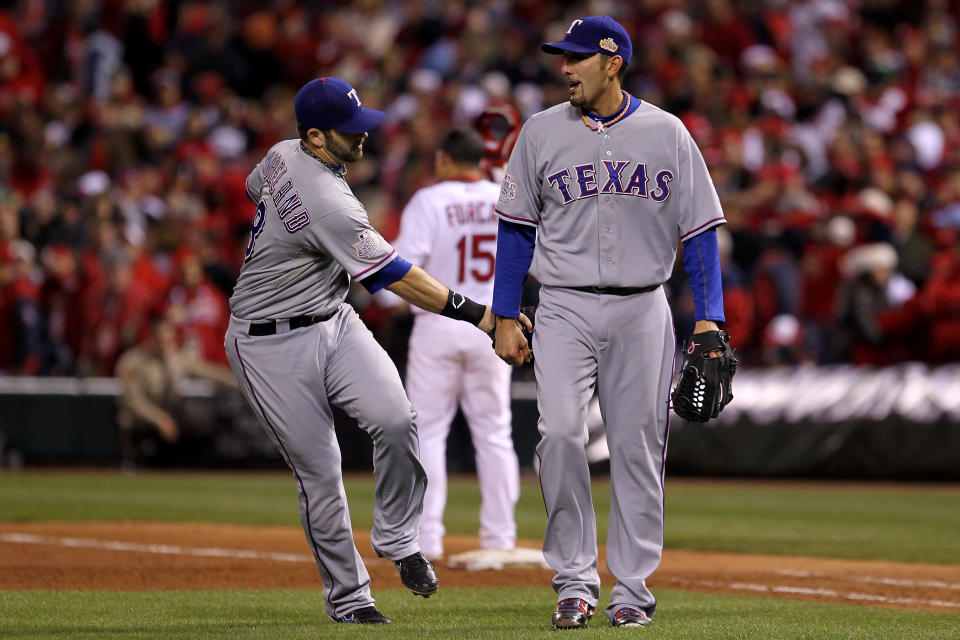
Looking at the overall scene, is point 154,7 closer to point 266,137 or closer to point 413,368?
point 266,137

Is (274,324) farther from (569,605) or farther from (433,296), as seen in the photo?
(569,605)

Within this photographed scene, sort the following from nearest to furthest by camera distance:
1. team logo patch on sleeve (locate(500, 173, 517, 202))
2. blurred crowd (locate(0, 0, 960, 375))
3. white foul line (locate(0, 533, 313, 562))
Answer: team logo patch on sleeve (locate(500, 173, 517, 202)), white foul line (locate(0, 533, 313, 562)), blurred crowd (locate(0, 0, 960, 375))

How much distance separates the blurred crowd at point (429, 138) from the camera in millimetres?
15453

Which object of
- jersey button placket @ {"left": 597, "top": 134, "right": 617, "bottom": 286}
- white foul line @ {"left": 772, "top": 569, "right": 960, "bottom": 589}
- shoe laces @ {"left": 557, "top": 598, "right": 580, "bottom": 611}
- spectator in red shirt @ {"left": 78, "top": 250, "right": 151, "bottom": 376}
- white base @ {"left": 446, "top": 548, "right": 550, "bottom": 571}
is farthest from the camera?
spectator in red shirt @ {"left": 78, "top": 250, "right": 151, "bottom": 376}

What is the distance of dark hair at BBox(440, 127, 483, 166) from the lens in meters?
8.77

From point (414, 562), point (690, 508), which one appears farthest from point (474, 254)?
point (690, 508)

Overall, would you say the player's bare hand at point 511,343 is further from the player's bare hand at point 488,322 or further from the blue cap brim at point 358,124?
the blue cap brim at point 358,124

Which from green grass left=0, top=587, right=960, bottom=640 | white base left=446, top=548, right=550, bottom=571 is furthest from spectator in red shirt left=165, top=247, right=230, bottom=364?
green grass left=0, top=587, right=960, bottom=640

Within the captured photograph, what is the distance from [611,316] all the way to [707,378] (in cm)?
46

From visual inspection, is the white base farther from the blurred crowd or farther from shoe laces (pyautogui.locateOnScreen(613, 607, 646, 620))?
the blurred crowd

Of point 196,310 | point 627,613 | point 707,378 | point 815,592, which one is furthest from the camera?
point 196,310

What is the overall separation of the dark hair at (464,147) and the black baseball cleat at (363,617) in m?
3.34

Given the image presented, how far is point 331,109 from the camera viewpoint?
20.0ft

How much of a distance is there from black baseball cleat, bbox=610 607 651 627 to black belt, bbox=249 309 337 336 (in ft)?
5.35
